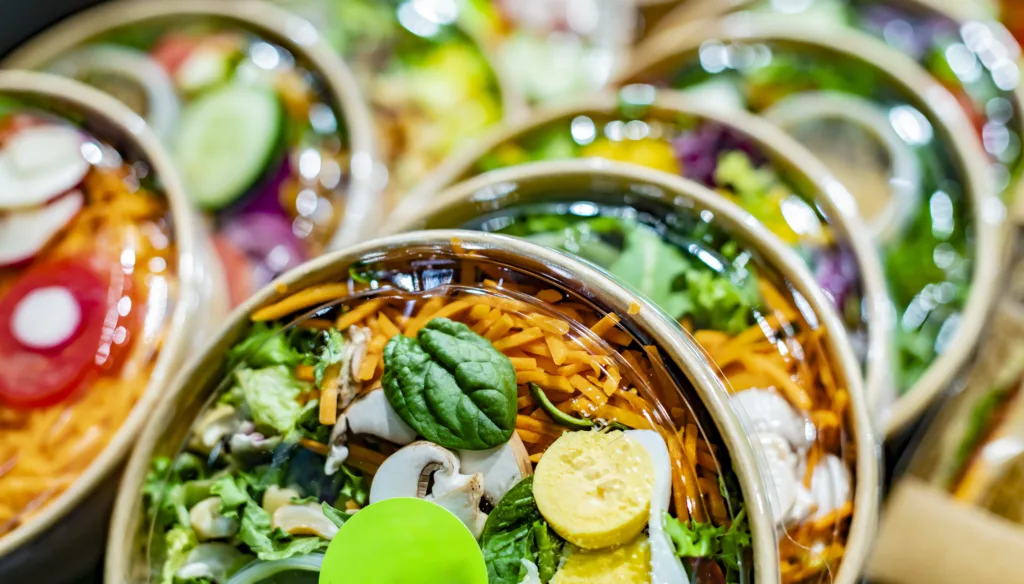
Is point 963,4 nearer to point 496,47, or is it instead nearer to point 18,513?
point 496,47

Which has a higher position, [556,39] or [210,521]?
[556,39]

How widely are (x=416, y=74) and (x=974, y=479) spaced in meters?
1.44

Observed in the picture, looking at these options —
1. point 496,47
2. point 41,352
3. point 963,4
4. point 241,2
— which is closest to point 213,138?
point 241,2

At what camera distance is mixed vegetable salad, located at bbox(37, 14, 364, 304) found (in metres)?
1.45

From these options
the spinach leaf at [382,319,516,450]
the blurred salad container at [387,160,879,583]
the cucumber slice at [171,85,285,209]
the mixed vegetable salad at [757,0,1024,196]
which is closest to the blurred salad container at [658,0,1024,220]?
the mixed vegetable salad at [757,0,1024,196]

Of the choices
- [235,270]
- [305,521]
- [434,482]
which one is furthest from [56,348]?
[434,482]

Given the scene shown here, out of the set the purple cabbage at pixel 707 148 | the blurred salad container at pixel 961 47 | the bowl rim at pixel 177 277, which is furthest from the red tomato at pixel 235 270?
the blurred salad container at pixel 961 47

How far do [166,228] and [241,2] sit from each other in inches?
25.6

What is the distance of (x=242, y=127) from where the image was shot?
149cm

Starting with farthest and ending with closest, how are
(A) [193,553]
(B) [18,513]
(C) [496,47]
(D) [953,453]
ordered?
(C) [496,47]
(D) [953,453]
(B) [18,513]
(A) [193,553]

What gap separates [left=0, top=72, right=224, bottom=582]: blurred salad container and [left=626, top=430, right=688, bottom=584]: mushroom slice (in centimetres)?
77

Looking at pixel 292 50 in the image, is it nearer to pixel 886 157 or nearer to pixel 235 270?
pixel 235 270

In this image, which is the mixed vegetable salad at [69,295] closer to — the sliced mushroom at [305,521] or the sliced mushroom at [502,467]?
the sliced mushroom at [305,521]

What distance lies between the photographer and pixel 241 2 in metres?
1.64
